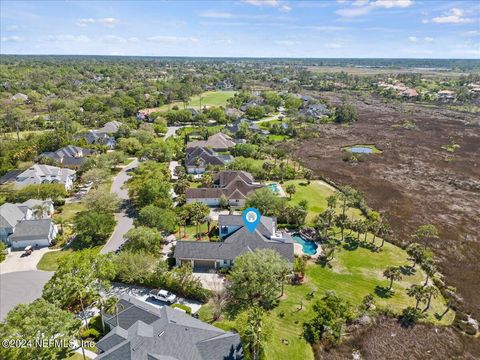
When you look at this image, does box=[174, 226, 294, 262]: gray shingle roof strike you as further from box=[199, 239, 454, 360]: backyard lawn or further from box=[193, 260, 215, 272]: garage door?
box=[199, 239, 454, 360]: backyard lawn

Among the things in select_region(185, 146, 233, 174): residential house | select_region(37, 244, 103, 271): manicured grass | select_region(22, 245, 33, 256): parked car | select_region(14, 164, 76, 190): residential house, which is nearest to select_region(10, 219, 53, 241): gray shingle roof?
select_region(22, 245, 33, 256): parked car

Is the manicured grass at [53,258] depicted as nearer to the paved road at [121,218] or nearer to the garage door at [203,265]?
the paved road at [121,218]

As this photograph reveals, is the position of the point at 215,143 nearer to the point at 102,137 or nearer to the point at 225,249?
the point at 102,137

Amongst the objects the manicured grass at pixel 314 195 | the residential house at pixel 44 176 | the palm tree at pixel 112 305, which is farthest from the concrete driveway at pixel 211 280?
the residential house at pixel 44 176

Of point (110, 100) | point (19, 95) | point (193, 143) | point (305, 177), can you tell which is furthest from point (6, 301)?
point (19, 95)

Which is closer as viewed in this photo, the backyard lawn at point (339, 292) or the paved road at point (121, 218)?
the backyard lawn at point (339, 292)

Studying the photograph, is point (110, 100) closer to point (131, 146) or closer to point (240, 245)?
point (131, 146)

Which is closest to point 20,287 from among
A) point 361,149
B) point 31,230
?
point 31,230
